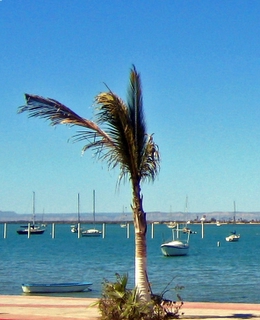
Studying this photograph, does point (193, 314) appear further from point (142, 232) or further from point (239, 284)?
point (239, 284)

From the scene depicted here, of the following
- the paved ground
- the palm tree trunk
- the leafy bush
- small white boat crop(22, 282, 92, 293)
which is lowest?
small white boat crop(22, 282, 92, 293)

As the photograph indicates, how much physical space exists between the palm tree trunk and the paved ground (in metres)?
1.46

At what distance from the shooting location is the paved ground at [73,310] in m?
14.8

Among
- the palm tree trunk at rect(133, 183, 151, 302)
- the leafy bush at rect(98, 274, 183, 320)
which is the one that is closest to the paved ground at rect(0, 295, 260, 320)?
the leafy bush at rect(98, 274, 183, 320)

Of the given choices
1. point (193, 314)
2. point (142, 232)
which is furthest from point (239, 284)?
point (142, 232)

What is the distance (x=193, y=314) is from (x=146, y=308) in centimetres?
240

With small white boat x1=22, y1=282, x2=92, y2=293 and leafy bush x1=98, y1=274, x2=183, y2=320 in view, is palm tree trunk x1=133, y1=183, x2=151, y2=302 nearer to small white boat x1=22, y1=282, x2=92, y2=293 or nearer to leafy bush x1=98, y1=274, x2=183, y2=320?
leafy bush x1=98, y1=274, x2=183, y2=320

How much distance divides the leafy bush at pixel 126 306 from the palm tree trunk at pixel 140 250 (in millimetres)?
173

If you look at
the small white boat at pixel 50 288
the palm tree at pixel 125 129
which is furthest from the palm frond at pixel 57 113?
the small white boat at pixel 50 288

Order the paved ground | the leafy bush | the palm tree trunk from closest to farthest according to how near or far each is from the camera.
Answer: the leafy bush < the palm tree trunk < the paved ground

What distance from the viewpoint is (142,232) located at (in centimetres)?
1389

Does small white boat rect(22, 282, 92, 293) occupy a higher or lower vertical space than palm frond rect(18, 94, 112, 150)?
lower

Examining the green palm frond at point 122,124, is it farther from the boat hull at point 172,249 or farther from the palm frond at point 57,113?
the boat hull at point 172,249

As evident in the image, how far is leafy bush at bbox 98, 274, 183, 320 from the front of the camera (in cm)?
1334
